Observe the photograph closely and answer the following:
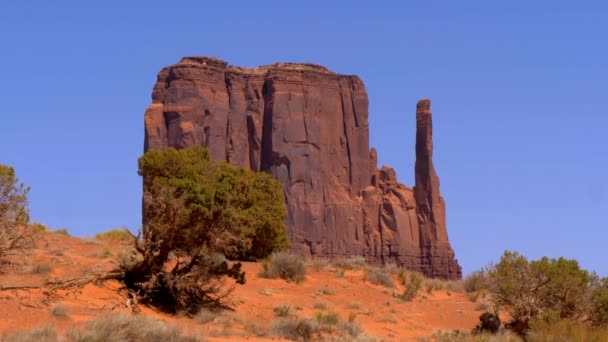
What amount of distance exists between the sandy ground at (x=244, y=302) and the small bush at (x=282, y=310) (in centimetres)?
17

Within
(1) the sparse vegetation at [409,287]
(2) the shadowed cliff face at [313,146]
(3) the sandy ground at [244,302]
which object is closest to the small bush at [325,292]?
(3) the sandy ground at [244,302]

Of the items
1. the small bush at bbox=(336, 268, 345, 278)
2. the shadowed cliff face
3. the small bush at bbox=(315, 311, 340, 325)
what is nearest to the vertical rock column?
the shadowed cliff face

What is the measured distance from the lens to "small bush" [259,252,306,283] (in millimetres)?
26600

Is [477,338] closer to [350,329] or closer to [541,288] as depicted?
[350,329]

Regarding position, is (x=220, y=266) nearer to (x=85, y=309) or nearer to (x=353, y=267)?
(x=85, y=309)

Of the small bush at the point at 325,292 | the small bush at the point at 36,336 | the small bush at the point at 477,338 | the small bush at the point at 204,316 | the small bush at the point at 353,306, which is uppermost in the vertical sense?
the small bush at the point at 325,292

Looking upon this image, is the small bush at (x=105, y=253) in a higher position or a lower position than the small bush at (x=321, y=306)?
higher

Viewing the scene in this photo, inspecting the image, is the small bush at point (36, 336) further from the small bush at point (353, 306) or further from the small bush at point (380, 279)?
the small bush at point (380, 279)

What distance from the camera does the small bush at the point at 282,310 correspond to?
20.2m

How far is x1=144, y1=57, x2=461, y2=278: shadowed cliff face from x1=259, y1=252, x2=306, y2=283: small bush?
52.5 metres

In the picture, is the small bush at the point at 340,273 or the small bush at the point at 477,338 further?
the small bush at the point at 340,273

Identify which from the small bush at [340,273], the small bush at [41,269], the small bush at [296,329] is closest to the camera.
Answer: the small bush at [296,329]

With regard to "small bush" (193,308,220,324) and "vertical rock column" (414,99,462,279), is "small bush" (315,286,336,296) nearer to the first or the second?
"small bush" (193,308,220,324)

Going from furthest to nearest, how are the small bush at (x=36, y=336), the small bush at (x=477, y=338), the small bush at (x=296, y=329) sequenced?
the small bush at (x=296, y=329)
the small bush at (x=477, y=338)
the small bush at (x=36, y=336)
